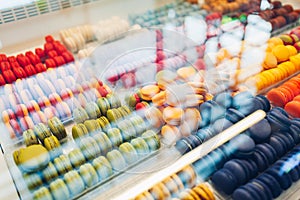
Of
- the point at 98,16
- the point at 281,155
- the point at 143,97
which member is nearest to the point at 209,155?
the point at 281,155

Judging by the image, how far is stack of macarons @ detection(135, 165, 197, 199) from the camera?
819 millimetres

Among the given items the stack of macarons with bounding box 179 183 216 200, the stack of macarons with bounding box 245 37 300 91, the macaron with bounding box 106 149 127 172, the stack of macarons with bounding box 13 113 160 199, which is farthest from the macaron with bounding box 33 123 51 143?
the stack of macarons with bounding box 245 37 300 91

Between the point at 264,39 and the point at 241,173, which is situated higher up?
the point at 264,39

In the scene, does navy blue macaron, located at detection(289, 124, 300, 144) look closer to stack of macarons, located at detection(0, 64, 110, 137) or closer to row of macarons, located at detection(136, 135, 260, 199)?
row of macarons, located at detection(136, 135, 260, 199)

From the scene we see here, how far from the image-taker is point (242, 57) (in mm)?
1392

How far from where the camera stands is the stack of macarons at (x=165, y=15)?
1.75 meters

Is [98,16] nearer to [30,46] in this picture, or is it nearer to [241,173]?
[30,46]

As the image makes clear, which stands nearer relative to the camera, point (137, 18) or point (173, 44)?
point (173, 44)

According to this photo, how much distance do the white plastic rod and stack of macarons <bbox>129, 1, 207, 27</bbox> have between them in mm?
855

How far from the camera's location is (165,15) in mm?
1825

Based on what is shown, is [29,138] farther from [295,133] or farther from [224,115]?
[295,133]

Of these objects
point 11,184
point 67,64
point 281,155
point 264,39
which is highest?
point 67,64

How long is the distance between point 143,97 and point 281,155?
1.50 feet

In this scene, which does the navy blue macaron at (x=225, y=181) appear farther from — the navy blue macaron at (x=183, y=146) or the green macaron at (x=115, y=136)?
the green macaron at (x=115, y=136)
